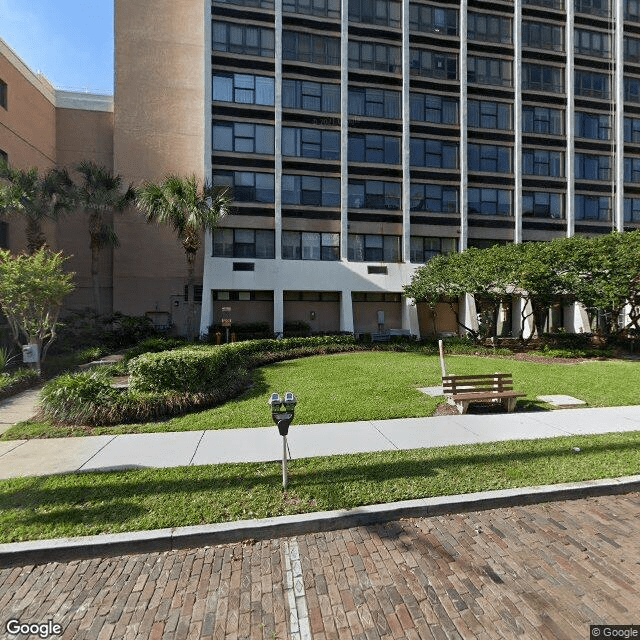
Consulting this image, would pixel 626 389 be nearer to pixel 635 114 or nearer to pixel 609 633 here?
pixel 609 633

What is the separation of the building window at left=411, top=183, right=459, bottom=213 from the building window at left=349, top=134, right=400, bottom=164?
261cm

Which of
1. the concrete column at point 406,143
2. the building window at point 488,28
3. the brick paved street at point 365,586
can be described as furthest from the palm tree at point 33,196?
the building window at point 488,28

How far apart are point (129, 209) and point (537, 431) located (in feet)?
87.8

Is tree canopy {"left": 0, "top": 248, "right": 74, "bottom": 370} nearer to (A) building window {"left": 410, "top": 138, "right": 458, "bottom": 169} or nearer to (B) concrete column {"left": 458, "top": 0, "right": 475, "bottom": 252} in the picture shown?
(A) building window {"left": 410, "top": 138, "right": 458, "bottom": 169}

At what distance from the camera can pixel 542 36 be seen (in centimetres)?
2834

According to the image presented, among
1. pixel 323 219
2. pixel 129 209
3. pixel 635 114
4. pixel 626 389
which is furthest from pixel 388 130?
pixel 626 389

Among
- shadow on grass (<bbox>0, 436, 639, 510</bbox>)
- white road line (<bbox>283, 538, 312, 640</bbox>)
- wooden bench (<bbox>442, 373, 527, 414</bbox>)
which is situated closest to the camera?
white road line (<bbox>283, 538, 312, 640</bbox>)

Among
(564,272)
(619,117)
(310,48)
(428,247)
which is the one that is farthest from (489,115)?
(564,272)

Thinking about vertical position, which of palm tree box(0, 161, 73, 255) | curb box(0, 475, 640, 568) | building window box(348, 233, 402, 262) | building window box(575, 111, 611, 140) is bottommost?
curb box(0, 475, 640, 568)

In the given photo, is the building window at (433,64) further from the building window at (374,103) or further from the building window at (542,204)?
the building window at (542,204)

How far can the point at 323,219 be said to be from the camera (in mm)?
25953

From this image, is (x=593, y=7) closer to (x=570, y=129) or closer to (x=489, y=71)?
(x=570, y=129)

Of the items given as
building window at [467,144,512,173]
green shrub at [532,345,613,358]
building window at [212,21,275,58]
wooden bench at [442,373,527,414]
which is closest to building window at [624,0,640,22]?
building window at [467,144,512,173]

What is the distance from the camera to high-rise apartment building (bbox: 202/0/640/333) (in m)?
24.8
